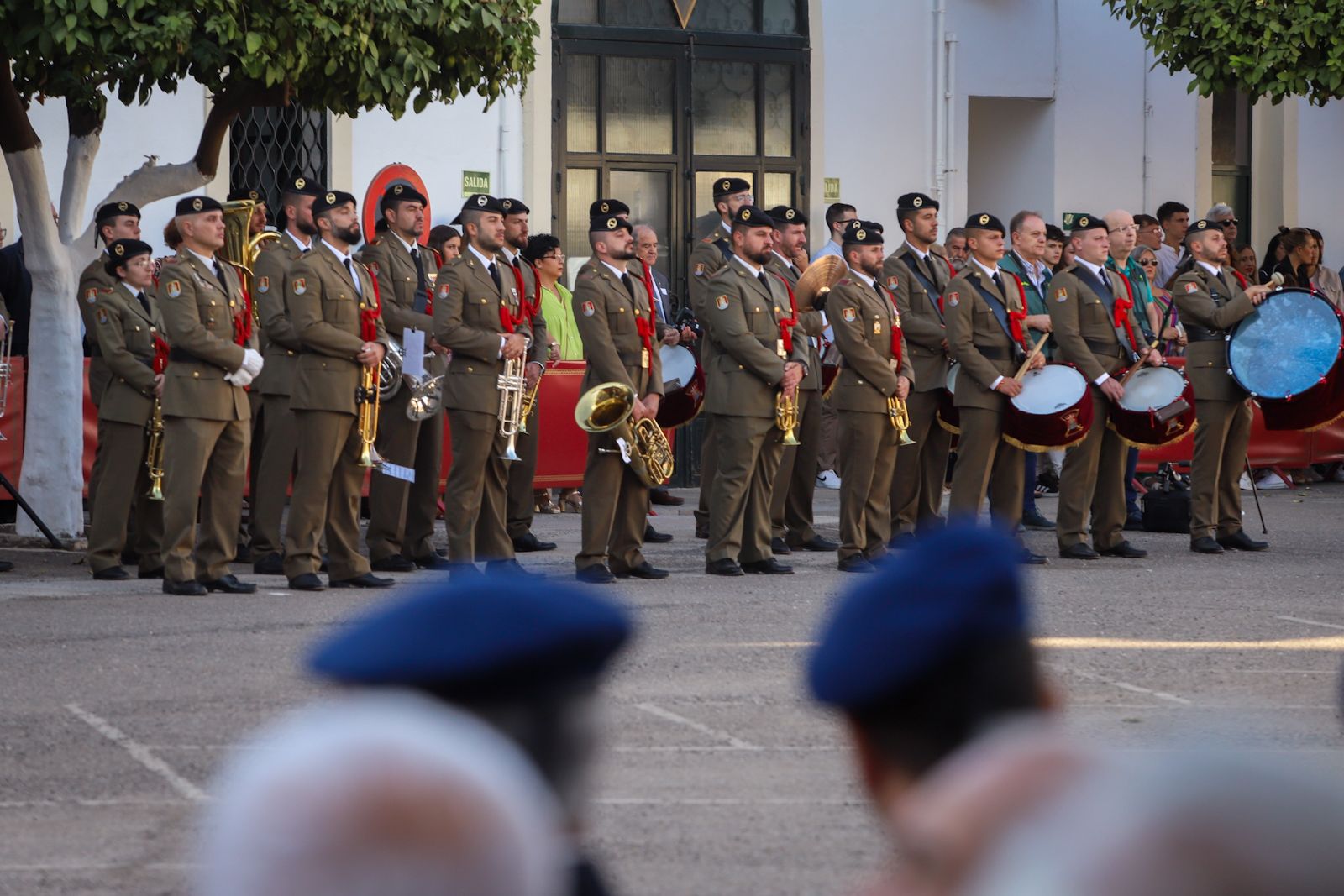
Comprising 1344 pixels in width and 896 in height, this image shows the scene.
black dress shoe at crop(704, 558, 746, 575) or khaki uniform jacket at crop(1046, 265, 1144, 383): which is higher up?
khaki uniform jacket at crop(1046, 265, 1144, 383)

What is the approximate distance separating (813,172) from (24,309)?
8691 millimetres

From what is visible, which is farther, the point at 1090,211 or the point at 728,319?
the point at 1090,211

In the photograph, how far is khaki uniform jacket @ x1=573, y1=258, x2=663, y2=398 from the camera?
11.0 m

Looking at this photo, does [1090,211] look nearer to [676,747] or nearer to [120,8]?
[120,8]

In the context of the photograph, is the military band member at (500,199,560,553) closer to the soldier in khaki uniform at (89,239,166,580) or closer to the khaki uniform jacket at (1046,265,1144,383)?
the soldier in khaki uniform at (89,239,166,580)

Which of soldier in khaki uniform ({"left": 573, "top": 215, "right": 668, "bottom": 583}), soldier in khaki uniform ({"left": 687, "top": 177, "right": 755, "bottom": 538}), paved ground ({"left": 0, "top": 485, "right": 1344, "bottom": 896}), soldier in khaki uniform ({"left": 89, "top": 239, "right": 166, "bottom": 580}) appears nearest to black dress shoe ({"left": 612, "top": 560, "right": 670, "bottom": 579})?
soldier in khaki uniform ({"left": 573, "top": 215, "right": 668, "bottom": 583})

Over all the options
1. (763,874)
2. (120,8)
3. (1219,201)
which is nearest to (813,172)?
(1219,201)

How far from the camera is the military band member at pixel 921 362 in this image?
41.9ft

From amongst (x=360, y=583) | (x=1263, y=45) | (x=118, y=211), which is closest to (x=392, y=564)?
(x=360, y=583)

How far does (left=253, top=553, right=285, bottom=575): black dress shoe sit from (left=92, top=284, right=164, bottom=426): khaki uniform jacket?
97 cm

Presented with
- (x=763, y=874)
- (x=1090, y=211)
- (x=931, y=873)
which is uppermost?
(x=1090, y=211)

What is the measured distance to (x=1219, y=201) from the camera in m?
23.0

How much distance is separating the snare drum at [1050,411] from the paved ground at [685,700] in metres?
0.76

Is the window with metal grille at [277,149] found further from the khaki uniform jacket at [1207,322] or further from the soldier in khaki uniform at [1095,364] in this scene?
the khaki uniform jacket at [1207,322]
